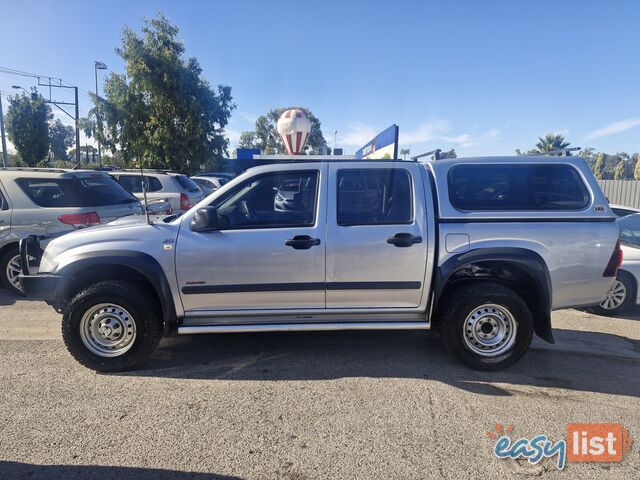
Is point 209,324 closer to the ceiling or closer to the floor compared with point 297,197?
closer to the floor

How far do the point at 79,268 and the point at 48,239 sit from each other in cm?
86

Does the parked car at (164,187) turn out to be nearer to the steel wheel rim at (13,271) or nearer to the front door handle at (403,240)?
the steel wheel rim at (13,271)

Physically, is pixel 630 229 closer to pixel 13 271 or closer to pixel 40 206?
pixel 40 206

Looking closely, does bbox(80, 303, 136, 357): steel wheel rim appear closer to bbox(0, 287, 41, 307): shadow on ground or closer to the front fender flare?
the front fender flare

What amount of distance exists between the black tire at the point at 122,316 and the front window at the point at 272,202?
101 centimetres

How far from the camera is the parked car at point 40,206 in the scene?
584 cm

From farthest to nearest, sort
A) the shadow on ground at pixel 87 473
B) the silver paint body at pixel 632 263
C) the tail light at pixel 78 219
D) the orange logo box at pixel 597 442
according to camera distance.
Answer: the tail light at pixel 78 219 < the silver paint body at pixel 632 263 < the orange logo box at pixel 597 442 < the shadow on ground at pixel 87 473

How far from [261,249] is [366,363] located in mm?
1484

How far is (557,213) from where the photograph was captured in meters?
3.81

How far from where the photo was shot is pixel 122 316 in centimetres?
383

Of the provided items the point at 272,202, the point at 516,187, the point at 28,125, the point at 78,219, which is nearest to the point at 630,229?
the point at 516,187

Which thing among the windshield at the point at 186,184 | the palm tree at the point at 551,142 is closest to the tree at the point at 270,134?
the palm tree at the point at 551,142

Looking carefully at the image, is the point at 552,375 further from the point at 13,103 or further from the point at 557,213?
the point at 13,103

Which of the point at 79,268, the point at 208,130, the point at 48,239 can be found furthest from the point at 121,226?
the point at 208,130
